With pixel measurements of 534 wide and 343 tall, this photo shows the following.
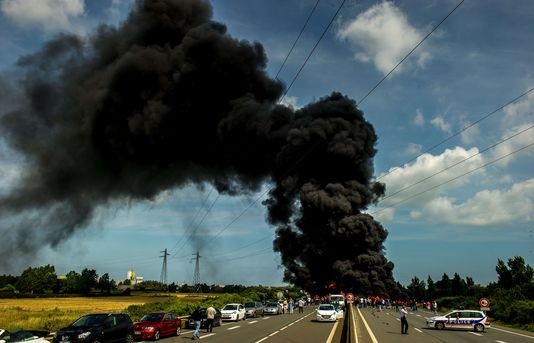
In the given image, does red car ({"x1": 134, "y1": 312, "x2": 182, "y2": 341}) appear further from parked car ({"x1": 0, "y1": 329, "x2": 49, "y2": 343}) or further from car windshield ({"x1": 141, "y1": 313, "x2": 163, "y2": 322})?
parked car ({"x1": 0, "y1": 329, "x2": 49, "y2": 343})

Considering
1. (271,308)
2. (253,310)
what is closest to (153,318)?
(253,310)

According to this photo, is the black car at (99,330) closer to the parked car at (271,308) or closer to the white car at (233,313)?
the white car at (233,313)

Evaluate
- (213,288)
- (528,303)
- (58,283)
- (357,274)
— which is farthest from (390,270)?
(213,288)

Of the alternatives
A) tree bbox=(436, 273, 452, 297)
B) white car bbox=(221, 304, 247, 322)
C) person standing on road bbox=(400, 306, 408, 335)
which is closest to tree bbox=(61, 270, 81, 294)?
tree bbox=(436, 273, 452, 297)

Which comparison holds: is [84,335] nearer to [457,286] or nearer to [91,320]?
[91,320]

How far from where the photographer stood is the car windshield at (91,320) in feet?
57.3

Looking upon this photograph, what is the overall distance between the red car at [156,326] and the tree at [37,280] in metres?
129

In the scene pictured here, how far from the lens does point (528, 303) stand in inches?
1673

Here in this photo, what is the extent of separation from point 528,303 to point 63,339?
40634mm

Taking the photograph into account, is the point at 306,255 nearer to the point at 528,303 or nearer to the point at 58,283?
A: the point at 528,303

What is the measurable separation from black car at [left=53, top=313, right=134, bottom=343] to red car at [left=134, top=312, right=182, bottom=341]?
3.14 metres

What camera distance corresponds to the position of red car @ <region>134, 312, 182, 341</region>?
2206cm

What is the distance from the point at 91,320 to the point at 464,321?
2446cm

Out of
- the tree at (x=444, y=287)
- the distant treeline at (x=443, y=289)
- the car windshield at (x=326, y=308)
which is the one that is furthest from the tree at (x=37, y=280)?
the car windshield at (x=326, y=308)
